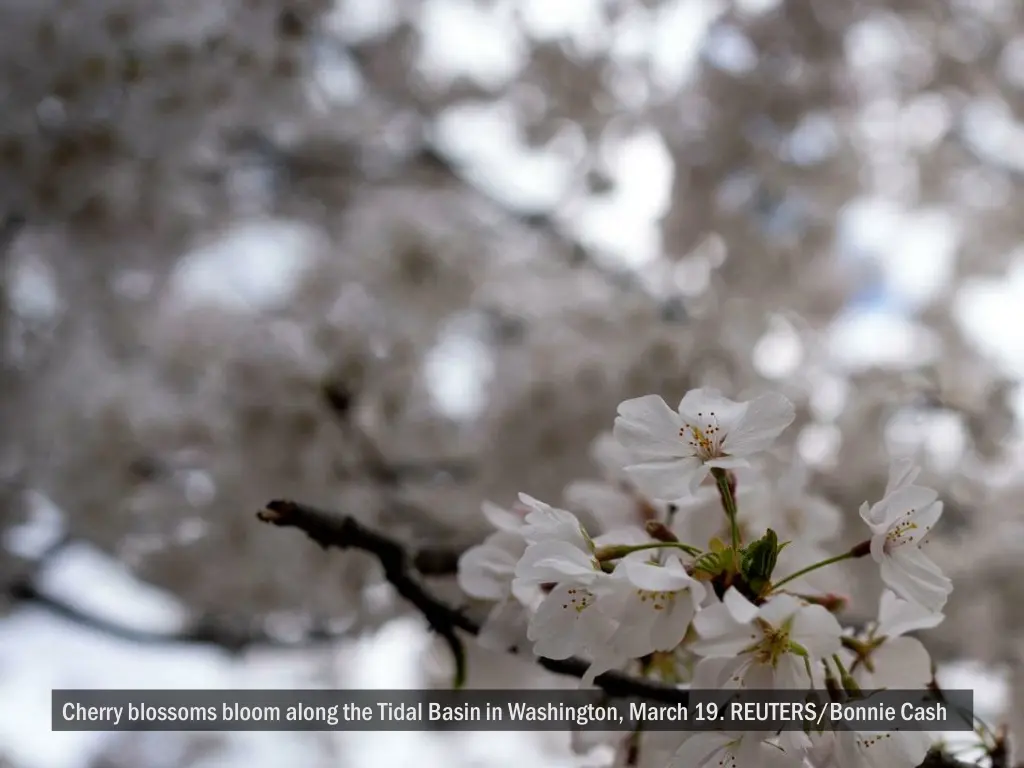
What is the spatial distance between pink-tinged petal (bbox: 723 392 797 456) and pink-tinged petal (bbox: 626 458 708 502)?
37 millimetres

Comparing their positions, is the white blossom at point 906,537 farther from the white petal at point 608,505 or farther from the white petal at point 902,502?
the white petal at point 608,505

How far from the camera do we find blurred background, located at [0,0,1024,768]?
1.97 m

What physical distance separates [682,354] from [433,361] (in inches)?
38.4

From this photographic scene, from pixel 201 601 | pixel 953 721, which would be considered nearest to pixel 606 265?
pixel 201 601

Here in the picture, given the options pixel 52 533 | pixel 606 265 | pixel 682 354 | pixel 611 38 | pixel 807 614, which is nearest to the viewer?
pixel 807 614

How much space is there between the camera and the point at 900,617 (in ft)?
2.47

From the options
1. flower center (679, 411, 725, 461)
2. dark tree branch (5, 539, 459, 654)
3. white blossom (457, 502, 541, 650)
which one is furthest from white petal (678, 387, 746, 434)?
dark tree branch (5, 539, 459, 654)

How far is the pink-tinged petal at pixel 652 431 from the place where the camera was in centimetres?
69

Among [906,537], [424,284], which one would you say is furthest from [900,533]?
[424,284]

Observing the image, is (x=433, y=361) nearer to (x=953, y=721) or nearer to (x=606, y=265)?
(x=606, y=265)

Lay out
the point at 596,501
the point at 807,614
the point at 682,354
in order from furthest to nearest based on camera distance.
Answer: the point at 682,354
the point at 596,501
the point at 807,614

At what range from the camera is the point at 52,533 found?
260 cm

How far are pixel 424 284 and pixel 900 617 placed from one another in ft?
6.72

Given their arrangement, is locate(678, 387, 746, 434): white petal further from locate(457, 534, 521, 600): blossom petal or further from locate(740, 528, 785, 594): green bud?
locate(457, 534, 521, 600): blossom petal
